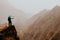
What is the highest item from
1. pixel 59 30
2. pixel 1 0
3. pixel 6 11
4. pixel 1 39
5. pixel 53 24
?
pixel 1 0

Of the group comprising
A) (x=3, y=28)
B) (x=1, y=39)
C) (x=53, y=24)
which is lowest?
(x=1, y=39)

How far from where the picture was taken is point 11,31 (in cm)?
1888

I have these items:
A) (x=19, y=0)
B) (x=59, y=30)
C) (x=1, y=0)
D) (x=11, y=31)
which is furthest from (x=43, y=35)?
(x=19, y=0)

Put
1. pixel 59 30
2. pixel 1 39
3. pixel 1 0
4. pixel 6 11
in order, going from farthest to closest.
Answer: pixel 1 0 < pixel 6 11 < pixel 59 30 < pixel 1 39

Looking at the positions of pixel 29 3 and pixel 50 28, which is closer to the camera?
pixel 50 28

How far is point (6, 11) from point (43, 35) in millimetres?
74869

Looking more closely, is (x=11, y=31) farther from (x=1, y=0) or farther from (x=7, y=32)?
(x=1, y=0)

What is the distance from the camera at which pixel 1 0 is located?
→ 122 metres

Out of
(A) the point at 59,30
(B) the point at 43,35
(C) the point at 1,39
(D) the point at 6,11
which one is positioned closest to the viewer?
(C) the point at 1,39

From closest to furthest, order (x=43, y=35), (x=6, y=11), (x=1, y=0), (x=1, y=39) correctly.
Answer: (x=1, y=39) → (x=43, y=35) → (x=6, y=11) → (x=1, y=0)

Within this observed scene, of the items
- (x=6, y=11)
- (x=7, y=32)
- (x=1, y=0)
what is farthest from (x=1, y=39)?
(x=1, y=0)

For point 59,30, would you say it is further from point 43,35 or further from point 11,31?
point 11,31

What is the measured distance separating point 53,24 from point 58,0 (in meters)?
161

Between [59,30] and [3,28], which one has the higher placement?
[59,30]
